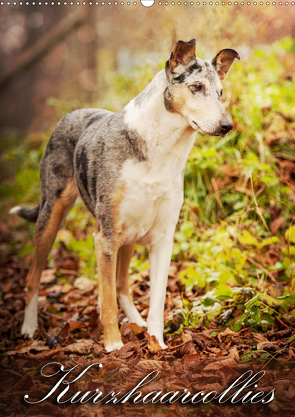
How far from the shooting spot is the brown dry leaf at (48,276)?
17.1ft

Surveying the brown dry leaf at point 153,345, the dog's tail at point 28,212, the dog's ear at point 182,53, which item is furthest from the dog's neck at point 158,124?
the dog's tail at point 28,212

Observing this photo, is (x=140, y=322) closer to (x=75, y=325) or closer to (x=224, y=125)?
(x=75, y=325)

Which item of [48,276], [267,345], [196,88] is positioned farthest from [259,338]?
[48,276]

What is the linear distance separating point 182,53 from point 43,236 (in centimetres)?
211

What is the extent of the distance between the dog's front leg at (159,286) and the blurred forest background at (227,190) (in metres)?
0.34

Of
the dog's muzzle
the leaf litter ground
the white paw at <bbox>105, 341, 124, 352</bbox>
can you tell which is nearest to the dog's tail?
the leaf litter ground

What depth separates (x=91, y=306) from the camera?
4.23 metres

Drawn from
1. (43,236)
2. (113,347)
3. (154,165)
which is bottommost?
(113,347)

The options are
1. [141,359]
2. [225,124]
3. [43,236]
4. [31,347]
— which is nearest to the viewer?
[225,124]

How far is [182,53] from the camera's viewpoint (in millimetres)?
2666

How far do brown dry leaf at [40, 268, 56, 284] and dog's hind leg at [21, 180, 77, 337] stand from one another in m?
1.34

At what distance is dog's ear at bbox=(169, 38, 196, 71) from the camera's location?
2.62 m

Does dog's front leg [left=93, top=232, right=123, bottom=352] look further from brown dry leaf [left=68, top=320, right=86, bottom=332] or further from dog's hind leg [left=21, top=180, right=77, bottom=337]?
dog's hind leg [left=21, top=180, right=77, bottom=337]

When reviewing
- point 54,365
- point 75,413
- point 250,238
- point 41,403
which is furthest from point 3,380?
point 250,238
